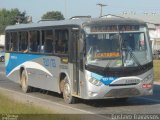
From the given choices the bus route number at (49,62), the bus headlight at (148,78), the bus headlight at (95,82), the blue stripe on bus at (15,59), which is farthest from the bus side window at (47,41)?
the bus headlight at (148,78)

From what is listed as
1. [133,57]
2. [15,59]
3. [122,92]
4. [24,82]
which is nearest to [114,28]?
[133,57]

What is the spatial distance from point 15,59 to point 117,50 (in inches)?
323

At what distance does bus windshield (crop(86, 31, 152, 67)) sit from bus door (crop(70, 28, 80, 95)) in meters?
0.65

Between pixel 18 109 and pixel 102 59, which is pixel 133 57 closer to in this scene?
pixel 102 59

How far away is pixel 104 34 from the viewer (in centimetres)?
1577

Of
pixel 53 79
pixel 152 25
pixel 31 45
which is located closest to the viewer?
pixel 53 79

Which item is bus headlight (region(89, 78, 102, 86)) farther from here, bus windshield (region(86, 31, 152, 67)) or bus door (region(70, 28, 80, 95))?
bus door (region(70, 28, 80, 95))

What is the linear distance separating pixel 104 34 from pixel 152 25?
77.0m

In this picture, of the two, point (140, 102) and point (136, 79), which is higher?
point (136, 79)

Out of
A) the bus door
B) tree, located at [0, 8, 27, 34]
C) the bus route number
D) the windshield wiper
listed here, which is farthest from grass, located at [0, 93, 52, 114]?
tree, located at [0, 8, 27, 34]

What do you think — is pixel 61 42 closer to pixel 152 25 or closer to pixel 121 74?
pixel 121 74

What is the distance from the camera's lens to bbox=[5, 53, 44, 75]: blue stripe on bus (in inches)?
824

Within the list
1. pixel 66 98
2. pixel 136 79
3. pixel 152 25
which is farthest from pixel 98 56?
pixel 152 25

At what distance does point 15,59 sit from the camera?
75.2 feet
